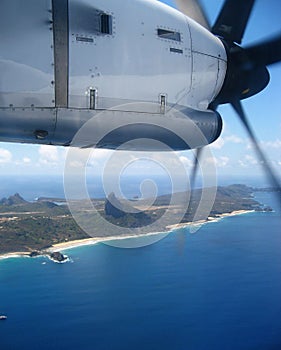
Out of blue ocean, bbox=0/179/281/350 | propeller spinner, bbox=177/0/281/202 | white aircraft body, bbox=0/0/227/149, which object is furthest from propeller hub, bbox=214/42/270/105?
blue ocean, bbox=0/179/281/350

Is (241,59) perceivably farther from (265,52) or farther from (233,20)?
(233,20)

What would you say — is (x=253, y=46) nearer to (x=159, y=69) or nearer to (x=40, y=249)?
(x=159, y=69)

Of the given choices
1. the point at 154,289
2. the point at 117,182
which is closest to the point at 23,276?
the point at 154,289

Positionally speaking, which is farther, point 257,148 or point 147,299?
point 147,299

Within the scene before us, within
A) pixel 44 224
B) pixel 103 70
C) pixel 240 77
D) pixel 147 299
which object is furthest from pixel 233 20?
pixel 44 224

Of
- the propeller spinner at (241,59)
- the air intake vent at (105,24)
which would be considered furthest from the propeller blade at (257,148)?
the air intake vent at (105,24)

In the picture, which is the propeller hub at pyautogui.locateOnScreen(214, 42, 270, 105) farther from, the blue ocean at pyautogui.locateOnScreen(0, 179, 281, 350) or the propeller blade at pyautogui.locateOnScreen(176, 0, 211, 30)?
the blue ocean at pyautogui.locateOnScreen(0, 179, 281, 350)
